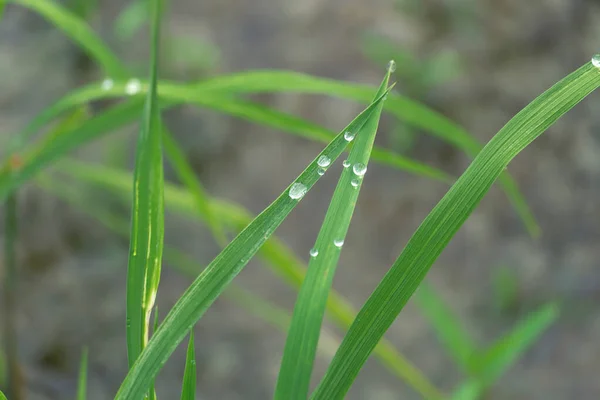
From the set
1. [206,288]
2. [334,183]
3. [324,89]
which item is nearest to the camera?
[206,288]

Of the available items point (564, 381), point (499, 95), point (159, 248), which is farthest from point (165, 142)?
point (499, 95)

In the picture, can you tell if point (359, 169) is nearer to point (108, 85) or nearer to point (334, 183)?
point (108, 85)

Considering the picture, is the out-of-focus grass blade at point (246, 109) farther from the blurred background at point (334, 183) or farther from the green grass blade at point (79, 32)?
the blurred background at point (334, 183)

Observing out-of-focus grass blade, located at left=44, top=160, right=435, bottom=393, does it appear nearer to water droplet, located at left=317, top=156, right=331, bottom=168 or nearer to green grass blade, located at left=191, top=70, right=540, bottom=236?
green grass blade, located at left=191, top=70, right=540, bottom=236

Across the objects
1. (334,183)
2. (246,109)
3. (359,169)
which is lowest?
(359,169)

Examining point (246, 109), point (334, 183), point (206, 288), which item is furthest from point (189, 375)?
point (334, 183)

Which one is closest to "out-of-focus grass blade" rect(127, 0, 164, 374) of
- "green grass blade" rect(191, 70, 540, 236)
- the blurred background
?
"green grass blade" rect(191, 70, 540, 236)

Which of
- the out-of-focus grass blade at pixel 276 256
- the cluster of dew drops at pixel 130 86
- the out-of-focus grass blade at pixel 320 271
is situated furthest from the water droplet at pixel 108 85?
the out-of-focus grass blade at pixel 320 271
